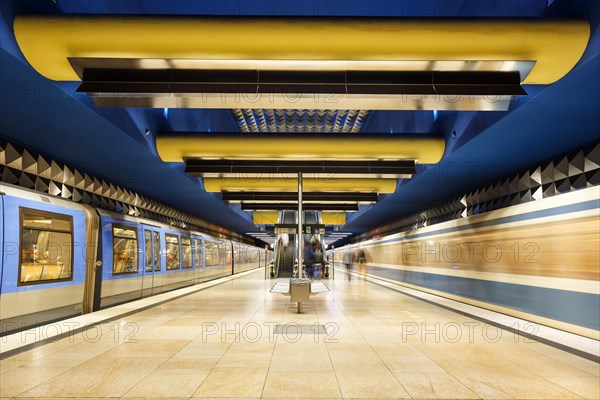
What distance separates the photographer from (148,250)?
36.3ft

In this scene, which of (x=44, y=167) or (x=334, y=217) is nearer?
(x=44, y=167)

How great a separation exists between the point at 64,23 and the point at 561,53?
5.13m

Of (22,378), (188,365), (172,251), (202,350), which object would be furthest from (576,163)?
(172,251)

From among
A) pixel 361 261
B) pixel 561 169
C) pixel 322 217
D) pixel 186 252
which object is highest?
pixel 561 169

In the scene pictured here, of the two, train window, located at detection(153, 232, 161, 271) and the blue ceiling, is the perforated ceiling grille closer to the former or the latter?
the blue ceiling

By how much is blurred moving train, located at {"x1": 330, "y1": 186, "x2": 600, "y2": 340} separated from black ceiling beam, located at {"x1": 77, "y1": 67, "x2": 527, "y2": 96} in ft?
9.02

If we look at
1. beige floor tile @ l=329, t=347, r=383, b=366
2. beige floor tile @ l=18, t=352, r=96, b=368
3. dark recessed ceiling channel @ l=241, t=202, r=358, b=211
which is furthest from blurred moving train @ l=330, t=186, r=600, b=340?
beige floor tile @ l=18, t=352, r=96, b=368

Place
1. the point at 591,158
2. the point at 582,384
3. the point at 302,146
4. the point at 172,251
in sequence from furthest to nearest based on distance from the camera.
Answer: the point at 172,251 < the point at 302,146 < the point at 591,158 < the point at 582,384

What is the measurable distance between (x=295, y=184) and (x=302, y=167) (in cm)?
277

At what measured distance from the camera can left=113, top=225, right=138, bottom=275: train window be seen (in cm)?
912

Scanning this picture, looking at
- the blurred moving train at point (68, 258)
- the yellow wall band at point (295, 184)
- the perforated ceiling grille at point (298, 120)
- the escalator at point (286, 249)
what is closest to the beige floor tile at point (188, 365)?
the blurred moving train at point (68, 258)

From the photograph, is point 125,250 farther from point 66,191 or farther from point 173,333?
point 173,333

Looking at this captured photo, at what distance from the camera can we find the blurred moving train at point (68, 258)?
5.81 meters

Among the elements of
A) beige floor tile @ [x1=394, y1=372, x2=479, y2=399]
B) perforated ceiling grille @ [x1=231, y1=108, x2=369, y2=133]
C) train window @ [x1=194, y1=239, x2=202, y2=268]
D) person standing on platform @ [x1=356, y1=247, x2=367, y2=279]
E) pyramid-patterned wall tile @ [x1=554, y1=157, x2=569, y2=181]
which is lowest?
person standing on platform @ [x1=356, y1=247, x2=367, y2=279]
